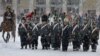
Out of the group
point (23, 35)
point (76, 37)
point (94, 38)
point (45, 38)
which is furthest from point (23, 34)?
point (94, 38)

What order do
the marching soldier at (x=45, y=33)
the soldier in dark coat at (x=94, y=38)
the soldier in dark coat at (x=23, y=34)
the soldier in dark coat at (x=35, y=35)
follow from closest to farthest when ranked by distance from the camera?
the soldier in dark coat at (x=94, y=38)
the marching soldier at (x=45, y=33)
the soldier in dark coat at (x=35, y=35)
the soldier in dark coat at (x=23, y=34)

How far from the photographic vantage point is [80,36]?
23797mm

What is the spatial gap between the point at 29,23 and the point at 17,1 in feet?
196

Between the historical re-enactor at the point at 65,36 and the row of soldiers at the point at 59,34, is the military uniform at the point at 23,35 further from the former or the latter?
the historical re-enactor at the point at 65,36

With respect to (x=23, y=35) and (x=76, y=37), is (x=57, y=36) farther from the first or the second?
(x=23, y=35)

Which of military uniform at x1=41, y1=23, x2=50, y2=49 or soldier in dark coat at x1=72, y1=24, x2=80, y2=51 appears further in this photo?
military uniform at x1=41, y1=23, x2=50, y2=49

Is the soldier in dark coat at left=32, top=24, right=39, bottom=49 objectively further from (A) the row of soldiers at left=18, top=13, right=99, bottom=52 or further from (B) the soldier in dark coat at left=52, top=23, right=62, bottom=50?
(B) the soldier in dark coat at left=52, top=23, right=62, bottom=50

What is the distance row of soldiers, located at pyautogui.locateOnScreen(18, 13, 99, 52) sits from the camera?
23641mm

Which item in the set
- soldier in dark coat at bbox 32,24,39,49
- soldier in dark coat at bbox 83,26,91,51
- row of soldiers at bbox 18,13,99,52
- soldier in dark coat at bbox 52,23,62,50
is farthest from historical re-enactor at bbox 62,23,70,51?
soldier in dark coat at bbox 32,24,39,49

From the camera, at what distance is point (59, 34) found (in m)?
24.3

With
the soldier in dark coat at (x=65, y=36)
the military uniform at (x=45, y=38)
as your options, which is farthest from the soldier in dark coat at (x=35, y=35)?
the soldier in dark coat at (x=65, y=36)

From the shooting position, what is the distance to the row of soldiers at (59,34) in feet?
77.6

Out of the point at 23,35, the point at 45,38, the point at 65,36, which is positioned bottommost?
the point at 45,38

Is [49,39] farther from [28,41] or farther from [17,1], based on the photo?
[17,1]
